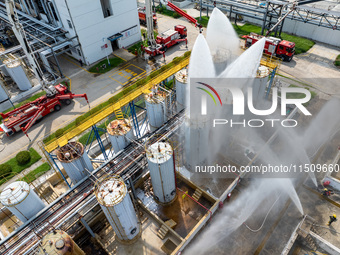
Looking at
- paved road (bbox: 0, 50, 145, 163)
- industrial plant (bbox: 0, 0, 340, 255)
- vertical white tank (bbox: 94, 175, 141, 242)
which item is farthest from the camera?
paved road (bbox: 0, 50, 145, 163)

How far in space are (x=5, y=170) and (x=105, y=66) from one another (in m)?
22.6

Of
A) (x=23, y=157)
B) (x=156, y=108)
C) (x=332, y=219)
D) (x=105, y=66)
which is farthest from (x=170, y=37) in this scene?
(x=332, y=219)

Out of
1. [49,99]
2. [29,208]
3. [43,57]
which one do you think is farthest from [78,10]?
[29,208]

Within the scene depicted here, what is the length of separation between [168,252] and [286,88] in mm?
27516

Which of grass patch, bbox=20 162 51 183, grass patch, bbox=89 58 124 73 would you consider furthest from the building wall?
grass patch, bbox=20 162 51 183

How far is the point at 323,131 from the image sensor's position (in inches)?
1173

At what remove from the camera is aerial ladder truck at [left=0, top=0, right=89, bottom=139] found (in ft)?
96.5

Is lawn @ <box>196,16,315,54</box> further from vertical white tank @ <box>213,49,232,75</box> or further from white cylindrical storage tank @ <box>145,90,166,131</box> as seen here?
white cylindrical storage tank @ <box>145,90,166,131</box>

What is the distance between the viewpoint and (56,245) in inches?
621

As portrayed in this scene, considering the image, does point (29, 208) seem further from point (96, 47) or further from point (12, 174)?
point (96, 47)

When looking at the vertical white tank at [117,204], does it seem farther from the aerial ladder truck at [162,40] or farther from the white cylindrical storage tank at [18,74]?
the aerial ladder truck at [162,40]

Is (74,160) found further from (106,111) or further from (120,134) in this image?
(106,111)

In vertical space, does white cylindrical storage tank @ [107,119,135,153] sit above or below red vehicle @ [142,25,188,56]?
above

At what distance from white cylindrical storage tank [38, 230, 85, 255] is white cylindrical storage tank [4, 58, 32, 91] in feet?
96.1
